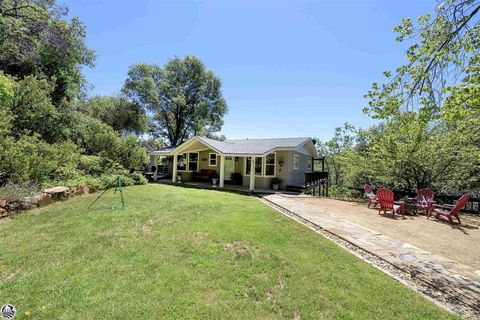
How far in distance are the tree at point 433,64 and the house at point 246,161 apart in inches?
357

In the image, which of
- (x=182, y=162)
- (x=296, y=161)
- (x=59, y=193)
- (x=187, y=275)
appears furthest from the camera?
(x=182, y=162)

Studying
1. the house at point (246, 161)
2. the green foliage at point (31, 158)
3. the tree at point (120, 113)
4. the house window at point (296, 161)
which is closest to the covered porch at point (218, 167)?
the house at point (246, 161)

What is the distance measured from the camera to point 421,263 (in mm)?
4512

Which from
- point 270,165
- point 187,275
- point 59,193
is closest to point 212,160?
point 270,165

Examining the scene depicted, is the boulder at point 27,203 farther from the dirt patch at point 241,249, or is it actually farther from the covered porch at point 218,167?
the covered porch at point 218,167

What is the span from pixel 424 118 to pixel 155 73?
30.4 m

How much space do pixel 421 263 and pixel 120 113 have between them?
2859 centimetres

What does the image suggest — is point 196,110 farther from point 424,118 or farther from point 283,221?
point 424,118

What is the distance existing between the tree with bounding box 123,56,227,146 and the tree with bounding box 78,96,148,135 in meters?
1.06

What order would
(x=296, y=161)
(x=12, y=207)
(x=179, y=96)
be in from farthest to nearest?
1. (x=179, y=96)
2. (x=296, y=161)
3. (x=12, y=207)

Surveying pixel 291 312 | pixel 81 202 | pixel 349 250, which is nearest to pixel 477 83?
pixel 349 250

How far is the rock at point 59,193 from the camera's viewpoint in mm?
8594

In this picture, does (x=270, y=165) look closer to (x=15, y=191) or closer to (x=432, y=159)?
(x=432, y=159)

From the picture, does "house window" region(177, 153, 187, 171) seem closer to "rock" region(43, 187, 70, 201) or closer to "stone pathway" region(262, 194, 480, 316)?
"rock" region(43, 187, 70, 201)
